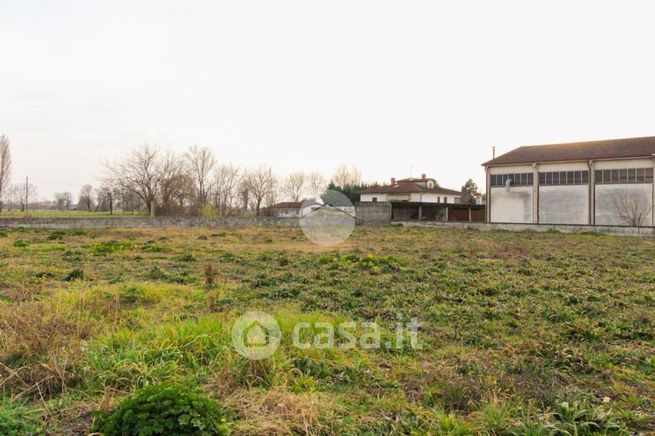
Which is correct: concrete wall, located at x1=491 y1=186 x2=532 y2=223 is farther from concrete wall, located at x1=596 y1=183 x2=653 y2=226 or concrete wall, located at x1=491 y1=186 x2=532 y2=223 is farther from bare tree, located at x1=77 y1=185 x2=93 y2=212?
bare tree, located at x1=77 y1=185 x2=93 y2=212

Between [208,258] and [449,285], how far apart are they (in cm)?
778

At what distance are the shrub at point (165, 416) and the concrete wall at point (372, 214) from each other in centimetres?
3677

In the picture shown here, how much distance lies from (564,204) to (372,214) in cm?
1563

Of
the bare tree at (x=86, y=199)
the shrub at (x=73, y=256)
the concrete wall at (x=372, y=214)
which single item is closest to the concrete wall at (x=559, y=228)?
the concrete wall at (x=372, y=214)

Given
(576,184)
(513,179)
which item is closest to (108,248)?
(513,179)

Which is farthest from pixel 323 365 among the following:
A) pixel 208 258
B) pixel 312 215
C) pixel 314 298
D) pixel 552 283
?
pixel 312 215

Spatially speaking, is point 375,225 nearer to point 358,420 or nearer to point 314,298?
point 314,298

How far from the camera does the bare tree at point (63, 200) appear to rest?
88006 mm

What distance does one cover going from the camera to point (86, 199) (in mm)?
79562

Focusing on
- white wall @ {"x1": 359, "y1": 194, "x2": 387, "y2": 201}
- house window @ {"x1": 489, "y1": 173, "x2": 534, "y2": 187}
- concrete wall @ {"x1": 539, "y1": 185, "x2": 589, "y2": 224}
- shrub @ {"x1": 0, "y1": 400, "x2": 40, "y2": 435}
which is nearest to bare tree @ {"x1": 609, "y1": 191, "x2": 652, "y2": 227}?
concrete wall @ {"x1": 539, "y1": 185, "x2": 589, "y2": 224}

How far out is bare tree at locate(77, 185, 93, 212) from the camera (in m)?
77.2

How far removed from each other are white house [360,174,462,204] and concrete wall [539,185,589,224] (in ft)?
61.5

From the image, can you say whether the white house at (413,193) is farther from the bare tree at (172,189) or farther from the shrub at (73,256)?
the shrub at (73,256)

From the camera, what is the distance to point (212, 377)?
3.93 m
